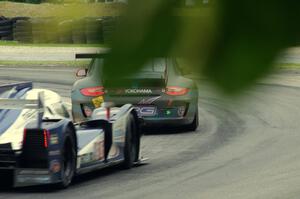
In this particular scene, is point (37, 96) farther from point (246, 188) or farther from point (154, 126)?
point (154, 126)

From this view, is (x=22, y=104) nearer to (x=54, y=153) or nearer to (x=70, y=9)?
(x=54, y=153)

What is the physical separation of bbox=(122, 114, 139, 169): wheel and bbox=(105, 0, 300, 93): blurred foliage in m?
11.4

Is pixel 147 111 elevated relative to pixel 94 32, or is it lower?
lower

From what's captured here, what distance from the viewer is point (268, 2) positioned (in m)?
0.85

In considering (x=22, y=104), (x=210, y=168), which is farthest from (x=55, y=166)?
(x=210, y=168)

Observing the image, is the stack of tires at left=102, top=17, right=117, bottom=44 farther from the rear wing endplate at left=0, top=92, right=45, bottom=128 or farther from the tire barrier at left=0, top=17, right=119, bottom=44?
the rear wing endplate at left=0, top=92, right=45, bottom=128

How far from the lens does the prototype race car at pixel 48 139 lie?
1007 cm

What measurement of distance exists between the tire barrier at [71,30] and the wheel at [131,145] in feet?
37.2

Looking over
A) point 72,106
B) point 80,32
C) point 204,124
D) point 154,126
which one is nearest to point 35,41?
point 80,32

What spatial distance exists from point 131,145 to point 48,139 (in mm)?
2562

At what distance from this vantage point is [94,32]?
0.95m

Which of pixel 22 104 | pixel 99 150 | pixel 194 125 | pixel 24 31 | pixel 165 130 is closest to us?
pixel 24 31

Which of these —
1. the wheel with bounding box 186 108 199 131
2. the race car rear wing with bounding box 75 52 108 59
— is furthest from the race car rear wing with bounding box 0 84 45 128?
the race car rear wing with bounding box 75 52 108 59

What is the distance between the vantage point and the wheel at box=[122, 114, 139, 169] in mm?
12341
